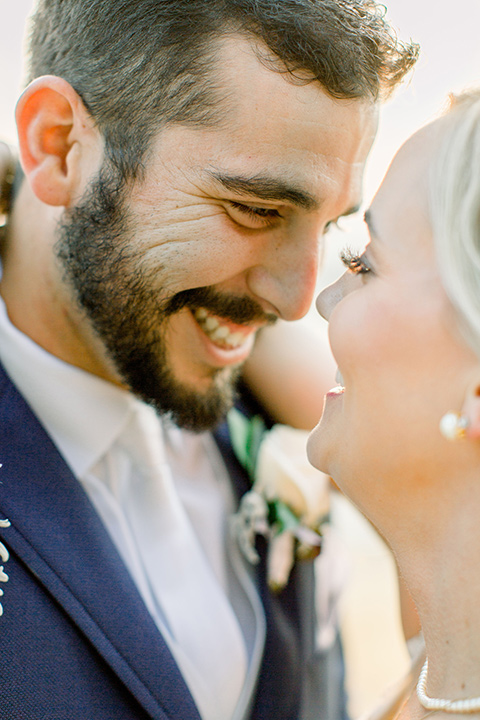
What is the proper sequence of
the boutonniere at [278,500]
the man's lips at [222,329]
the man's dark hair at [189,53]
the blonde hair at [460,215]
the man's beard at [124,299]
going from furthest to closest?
1. the boutonniere at [278,500]
2. the man's lips at [222,329]
3. the man's beard at [124,299]
4. the man's dark hair at [189,53]
5. the blonde hair at [460,215]

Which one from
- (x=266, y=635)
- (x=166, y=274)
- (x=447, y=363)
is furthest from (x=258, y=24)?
(x=266, y=635)

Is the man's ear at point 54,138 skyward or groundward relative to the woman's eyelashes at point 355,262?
skyward

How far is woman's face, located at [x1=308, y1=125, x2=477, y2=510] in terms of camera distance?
3.89 feet

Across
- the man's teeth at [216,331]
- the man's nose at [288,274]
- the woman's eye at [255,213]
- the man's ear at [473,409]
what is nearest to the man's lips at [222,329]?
the man's teeth at [216,331]

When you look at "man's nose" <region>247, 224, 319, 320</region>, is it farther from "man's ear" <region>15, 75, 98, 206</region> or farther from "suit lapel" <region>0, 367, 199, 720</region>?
"suit lapel" <region>0, 367, 199, 720</region>

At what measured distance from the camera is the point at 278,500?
7.70ft

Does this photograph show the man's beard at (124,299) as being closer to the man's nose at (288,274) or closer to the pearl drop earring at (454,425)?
the man's nose at (288,274)

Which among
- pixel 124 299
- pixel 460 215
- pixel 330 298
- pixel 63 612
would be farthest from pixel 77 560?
pixel 460 215

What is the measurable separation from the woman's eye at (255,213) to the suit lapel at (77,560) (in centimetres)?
84

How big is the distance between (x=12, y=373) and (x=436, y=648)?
1.41 m

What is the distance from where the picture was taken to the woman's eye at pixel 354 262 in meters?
1.37

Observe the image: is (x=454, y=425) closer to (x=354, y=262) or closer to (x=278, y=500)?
(x=354, y=262)

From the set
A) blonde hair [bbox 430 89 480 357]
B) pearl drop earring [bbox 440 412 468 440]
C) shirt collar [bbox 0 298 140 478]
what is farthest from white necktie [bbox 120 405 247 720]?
blonde hair [bbox 430 89 480 357]

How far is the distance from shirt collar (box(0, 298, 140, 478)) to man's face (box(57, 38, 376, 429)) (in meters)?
0.14
